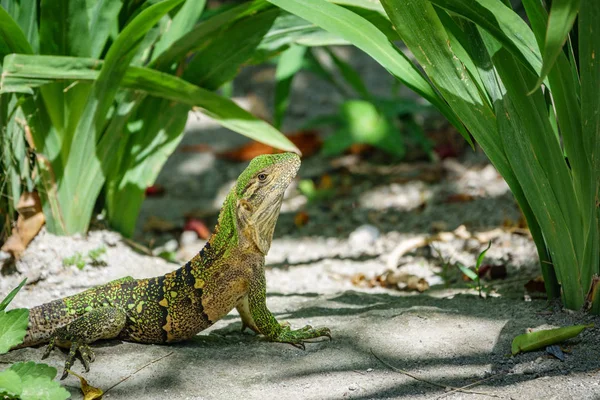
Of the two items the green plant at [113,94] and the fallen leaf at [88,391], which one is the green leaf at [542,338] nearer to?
the fallen leaf at [88,391]

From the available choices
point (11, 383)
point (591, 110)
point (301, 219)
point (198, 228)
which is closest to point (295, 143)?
point (301, 219)

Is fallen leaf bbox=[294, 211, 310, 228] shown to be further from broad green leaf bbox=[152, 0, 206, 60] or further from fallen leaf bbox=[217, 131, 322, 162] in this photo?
broad green leaf bbox=[152, 0, 206, 60]

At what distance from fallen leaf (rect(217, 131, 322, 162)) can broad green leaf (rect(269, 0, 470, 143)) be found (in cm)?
375

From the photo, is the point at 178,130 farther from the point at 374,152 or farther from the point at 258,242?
the point at 374,152

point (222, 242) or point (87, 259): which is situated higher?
point (222, 242)

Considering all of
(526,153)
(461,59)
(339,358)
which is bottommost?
(339,358)

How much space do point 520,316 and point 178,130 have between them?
2.27 meters

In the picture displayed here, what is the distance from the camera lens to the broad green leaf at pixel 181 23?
164 inches

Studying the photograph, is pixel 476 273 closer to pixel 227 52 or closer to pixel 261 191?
pixel 261 191

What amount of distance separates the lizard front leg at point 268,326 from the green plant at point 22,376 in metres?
1.00

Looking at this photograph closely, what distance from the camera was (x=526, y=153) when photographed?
117 inches

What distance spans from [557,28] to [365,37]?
3.31 feet

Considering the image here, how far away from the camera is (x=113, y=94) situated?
12.3ft

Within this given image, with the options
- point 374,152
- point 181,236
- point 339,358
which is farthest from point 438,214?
point 339,358
